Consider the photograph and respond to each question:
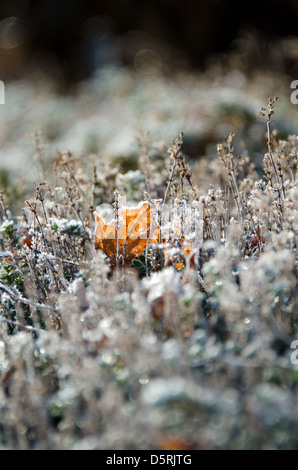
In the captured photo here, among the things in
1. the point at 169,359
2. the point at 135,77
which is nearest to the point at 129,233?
the point at 169,359

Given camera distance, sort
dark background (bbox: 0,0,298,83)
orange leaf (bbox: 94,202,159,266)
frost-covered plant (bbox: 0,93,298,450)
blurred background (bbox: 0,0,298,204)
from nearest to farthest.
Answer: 1. frost-covered plant (bbox: 0,93,298,450)
2. orange leaf (bbox: 94,202,159,266)
3. blurred background (bbox: 0,0,298,204)
4. dark background (bbox: 0,0,298,83)

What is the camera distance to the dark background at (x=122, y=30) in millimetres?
13109

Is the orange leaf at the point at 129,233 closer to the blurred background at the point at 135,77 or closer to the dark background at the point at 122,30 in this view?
the blurred background at the point at 135,77

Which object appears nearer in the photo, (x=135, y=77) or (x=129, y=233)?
(x=129, y=233)

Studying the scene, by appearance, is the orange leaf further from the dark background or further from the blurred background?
the dark background

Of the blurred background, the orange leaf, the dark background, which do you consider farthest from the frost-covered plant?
the dark background

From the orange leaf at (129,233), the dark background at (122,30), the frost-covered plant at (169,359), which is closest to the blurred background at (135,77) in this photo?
the dark background at (122,30)

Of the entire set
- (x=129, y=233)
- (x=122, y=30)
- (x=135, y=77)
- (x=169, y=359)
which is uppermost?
(x=122, y=30)

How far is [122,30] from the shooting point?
16547 millimetres

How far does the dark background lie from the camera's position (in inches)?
516

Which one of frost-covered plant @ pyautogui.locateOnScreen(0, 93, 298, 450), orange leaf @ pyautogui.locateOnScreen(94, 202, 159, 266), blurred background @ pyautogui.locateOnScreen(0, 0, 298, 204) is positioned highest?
blurred background @ pyautogui.locateOnScreen(0, 0, 298, 204)

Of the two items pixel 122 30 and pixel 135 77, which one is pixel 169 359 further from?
pixel 122 30

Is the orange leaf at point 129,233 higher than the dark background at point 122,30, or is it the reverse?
the dark background at point 122,30
